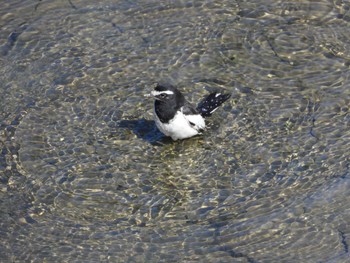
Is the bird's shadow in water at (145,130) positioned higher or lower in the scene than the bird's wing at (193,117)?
lower

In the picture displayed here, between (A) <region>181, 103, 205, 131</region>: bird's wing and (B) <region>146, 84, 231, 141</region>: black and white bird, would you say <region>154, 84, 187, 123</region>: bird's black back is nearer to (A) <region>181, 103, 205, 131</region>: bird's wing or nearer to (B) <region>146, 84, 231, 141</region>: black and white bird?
(B) <region>146, 84, 231, 141</region>: black and white bird

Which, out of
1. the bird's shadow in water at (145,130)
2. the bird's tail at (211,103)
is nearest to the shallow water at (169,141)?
the bird's shadow in water at (145,130)

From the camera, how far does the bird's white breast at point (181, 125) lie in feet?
33.1

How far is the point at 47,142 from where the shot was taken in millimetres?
10172

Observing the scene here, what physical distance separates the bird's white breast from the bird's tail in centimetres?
18

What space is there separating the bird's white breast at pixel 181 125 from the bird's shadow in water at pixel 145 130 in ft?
0.94

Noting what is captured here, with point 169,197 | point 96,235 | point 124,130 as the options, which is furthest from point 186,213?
point 124,130

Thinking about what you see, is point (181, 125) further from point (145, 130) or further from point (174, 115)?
point (145, 130)

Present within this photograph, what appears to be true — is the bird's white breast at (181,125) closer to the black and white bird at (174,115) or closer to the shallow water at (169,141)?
the black and white bird at (174,115)

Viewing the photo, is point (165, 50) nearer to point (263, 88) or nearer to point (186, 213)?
point (263, 88)

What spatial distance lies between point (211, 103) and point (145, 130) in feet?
3.13

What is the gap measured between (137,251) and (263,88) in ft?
12.3

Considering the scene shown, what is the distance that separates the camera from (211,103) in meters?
10.5

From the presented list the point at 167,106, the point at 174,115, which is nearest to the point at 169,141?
the point at 174,115
